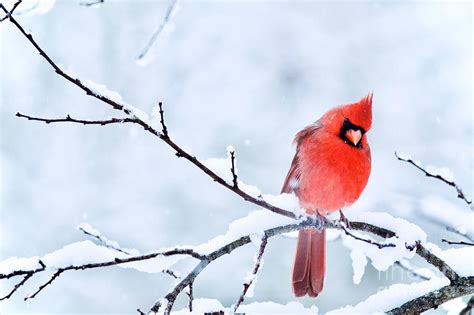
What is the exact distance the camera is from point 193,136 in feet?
21.2

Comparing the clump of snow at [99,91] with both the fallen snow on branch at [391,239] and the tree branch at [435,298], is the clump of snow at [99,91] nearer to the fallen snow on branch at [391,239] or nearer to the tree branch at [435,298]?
the fallen snow on branch at [391,239]

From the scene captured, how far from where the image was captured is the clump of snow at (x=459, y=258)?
8.04 ft

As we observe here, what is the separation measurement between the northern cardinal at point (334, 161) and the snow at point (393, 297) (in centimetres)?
61

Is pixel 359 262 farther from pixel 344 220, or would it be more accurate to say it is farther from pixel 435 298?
pixel 435 298

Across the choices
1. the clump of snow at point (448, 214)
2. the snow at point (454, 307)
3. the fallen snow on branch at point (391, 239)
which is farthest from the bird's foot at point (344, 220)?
the snow at point (454, 307)

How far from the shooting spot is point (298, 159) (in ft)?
10.8

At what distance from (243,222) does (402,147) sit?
4241mm

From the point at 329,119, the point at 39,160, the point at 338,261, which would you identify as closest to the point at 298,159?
the point at 329,119

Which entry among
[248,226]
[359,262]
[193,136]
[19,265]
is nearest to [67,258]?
[19,265]

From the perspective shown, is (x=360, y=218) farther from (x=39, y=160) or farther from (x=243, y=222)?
(x=39, y=160)

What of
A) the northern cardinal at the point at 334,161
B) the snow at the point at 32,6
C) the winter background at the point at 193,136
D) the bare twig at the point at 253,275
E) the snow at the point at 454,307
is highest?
the winter background at the point at 193,136

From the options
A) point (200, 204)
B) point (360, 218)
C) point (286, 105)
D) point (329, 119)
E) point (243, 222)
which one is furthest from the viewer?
point (286, 105)

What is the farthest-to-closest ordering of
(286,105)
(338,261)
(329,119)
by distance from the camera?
(286,105), (338,261), (329,119)

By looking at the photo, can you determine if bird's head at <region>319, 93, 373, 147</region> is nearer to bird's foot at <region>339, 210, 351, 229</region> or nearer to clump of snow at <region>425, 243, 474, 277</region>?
bird's foot at <region>339, 210, 351, 229</region>
